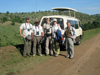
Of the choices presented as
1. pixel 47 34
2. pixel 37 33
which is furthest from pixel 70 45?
pixel 37 33

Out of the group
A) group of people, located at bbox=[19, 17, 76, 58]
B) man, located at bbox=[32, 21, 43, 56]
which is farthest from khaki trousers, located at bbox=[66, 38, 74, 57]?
man, located at bbox=[32, 21, 43, 56]

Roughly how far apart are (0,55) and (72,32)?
3.52 metres

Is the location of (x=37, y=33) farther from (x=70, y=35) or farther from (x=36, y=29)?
(x=70, y=35)

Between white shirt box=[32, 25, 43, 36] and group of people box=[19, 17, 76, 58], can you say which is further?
white shirt box=[32, 25, 43, 36]

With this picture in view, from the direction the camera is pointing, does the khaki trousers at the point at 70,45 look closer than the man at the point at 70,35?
No

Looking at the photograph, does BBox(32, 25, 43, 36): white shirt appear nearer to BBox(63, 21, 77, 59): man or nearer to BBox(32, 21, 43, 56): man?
BBox(32, 21, 43, 56): man

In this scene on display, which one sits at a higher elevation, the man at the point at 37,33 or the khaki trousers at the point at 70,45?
the man at the point at 37,33

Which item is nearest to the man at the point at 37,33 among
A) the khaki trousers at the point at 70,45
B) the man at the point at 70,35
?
the man at the point at 70,35

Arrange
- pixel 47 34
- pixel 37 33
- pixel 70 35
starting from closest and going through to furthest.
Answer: pixel 70 35, pixel 37 33, pixel 47 34

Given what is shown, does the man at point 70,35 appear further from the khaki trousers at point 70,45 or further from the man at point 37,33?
the man at point 37,33

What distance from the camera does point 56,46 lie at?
21.4 ft

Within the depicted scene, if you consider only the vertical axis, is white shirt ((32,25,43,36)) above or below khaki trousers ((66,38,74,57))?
above

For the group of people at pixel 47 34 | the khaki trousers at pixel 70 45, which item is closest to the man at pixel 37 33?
the group of people at pixel 47 34

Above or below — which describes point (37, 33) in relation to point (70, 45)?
above
